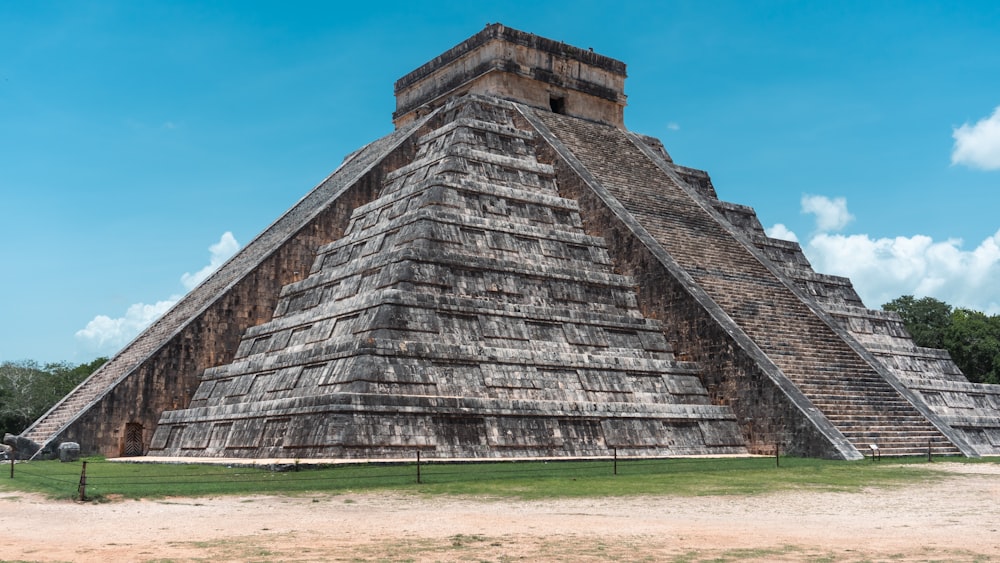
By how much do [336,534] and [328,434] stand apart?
740 centimetres

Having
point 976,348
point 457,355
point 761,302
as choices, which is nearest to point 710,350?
point 761,302

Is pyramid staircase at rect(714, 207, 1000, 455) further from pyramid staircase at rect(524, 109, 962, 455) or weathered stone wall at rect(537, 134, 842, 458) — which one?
weathered stone wall at rect(537, 134, 842, 458)

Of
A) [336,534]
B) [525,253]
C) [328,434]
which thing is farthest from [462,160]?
[336,534]

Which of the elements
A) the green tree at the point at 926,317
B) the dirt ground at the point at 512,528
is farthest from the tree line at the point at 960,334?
the dirt ground at the point at 512,528

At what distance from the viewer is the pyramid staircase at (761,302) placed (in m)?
21.1

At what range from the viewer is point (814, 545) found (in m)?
9.64

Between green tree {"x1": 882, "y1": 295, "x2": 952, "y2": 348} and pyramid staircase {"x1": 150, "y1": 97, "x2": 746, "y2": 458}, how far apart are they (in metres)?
24.5

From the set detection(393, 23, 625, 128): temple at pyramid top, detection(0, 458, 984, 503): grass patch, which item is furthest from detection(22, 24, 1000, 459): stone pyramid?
detection(393, 23, 625, 128): temple at pyramid top

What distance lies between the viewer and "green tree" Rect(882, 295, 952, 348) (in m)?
43.7

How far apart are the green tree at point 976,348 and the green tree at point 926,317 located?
1.68 feet

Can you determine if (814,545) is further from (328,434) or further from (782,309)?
(782,309)

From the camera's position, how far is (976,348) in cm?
4238

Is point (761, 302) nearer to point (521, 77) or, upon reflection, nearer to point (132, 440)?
point (521, 77)

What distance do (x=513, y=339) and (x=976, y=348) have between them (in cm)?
2911
